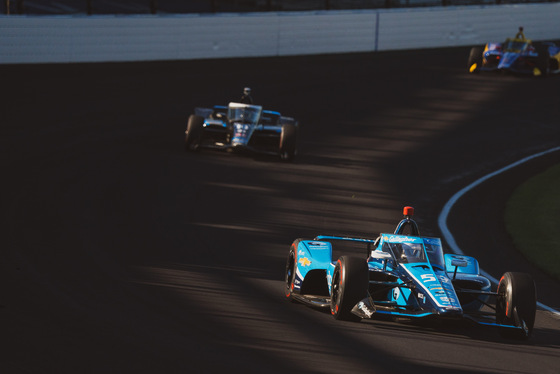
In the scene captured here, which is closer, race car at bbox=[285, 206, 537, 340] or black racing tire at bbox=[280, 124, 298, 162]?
race car at bbox=[285, 206, 537, 340]

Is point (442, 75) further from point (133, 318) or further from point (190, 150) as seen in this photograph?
point (133, 318)

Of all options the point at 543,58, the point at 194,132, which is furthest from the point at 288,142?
the point at 543,58

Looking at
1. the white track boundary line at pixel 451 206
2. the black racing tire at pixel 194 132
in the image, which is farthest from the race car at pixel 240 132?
the white track boundary line at pixel 451 206

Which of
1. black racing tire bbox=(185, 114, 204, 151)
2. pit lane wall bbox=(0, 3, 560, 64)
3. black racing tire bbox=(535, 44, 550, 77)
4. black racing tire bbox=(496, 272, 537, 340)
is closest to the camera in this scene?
black racing tire bbox=(496, 272, 537, 340)

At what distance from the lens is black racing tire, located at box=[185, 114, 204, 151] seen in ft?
79.3

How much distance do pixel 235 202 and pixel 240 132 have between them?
476cm

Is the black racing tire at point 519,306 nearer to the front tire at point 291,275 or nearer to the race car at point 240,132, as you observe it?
the front tire at point 291,275

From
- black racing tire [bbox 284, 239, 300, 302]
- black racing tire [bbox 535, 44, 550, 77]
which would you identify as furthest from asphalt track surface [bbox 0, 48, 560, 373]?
black racing tire [bbox 535, 44, 550, 77]

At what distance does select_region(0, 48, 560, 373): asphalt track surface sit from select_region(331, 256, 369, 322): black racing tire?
0.30 m

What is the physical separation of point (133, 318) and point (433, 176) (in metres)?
13.8

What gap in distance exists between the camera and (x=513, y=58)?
123ft

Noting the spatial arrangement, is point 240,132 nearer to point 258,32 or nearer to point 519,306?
point 519,306

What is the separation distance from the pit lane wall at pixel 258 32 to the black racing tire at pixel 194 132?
34.5 ft

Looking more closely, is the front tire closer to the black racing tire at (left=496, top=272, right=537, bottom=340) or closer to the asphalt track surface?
the asphalt track surface
